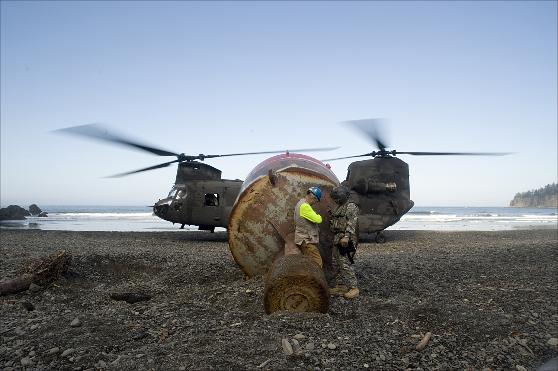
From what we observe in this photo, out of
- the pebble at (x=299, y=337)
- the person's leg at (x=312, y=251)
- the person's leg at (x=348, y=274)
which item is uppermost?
the person's leg at (x=312, y=251)

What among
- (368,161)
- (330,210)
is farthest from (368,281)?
(368,161)

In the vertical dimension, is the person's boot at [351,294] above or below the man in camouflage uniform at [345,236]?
below

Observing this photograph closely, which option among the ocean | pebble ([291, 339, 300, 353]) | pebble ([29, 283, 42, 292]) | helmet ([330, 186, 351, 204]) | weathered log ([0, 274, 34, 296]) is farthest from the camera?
the ocean

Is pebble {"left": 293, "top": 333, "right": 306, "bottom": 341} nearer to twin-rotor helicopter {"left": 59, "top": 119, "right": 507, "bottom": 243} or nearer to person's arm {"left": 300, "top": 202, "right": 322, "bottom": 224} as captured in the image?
person's arm {"left": 300, "top": 202, "right": 322, "bottom": 224}

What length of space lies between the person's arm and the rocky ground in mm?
1291

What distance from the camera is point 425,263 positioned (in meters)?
10.3

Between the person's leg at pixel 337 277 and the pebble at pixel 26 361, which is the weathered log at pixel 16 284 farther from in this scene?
the person's leg at pixel 337 277

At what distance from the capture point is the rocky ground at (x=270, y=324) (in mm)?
3979

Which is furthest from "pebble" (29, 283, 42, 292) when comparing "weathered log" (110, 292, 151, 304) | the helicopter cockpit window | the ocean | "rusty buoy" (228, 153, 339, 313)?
the ocean

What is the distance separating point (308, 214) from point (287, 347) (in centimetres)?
237

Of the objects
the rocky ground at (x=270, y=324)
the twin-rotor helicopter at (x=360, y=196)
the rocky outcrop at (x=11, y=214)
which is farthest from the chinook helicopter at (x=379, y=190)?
the rocky outcrop at (x=11, y=214)

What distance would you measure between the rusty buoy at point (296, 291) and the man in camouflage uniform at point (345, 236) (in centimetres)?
121

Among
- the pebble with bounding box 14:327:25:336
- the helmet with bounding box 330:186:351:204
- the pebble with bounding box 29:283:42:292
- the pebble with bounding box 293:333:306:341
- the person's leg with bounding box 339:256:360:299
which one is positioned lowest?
the pebble with bounding box 14:327:25:336

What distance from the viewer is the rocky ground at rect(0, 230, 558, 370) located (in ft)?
13.1
